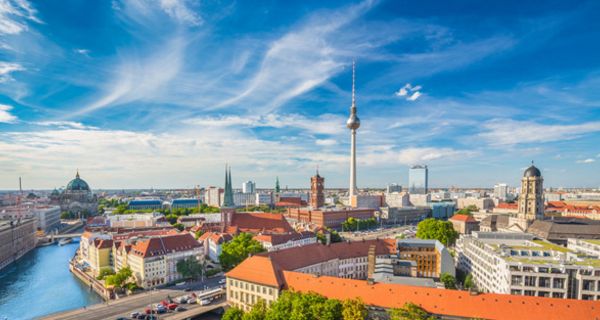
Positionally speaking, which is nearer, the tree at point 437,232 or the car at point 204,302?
the car at point 204,302

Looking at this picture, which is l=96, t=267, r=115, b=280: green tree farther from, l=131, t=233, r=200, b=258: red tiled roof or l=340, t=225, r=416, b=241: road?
l=340, t=225, r=416, b=241: road

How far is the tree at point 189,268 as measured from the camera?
68375mm

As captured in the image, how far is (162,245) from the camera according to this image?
2771 inches

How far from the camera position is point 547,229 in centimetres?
8238

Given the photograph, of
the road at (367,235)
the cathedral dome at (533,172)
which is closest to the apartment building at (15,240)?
the road at (367,235)

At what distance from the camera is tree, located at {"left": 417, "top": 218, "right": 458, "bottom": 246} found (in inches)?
3602

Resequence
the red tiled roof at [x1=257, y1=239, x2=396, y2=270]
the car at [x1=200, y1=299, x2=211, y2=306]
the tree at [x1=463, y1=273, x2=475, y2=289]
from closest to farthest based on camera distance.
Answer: the car at [x1=200, y1=299, x2=211, y2=306] → the red tiled roof at [x1=257, y1=239, x2=396, y2=270] → the tree at [x1=463, y1=273, x2=475, y2=289]

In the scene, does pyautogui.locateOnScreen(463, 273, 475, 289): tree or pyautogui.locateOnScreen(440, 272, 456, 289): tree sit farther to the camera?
pyautogui.locateOnScreen(463, 273, 475, 289): tree

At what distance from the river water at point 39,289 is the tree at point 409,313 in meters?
53.3

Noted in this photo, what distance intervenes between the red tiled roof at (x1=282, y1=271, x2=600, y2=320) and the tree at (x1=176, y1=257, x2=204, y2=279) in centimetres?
3394

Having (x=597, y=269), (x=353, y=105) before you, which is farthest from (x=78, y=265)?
(x=353, y=105)

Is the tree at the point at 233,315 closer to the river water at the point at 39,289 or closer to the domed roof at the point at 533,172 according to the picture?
the river water at the point at 39,289

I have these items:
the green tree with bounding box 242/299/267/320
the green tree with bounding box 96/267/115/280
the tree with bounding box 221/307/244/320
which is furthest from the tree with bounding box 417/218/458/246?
the green tree with bounding box 96/267/115/280

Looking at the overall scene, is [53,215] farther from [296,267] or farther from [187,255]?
[296,267]
